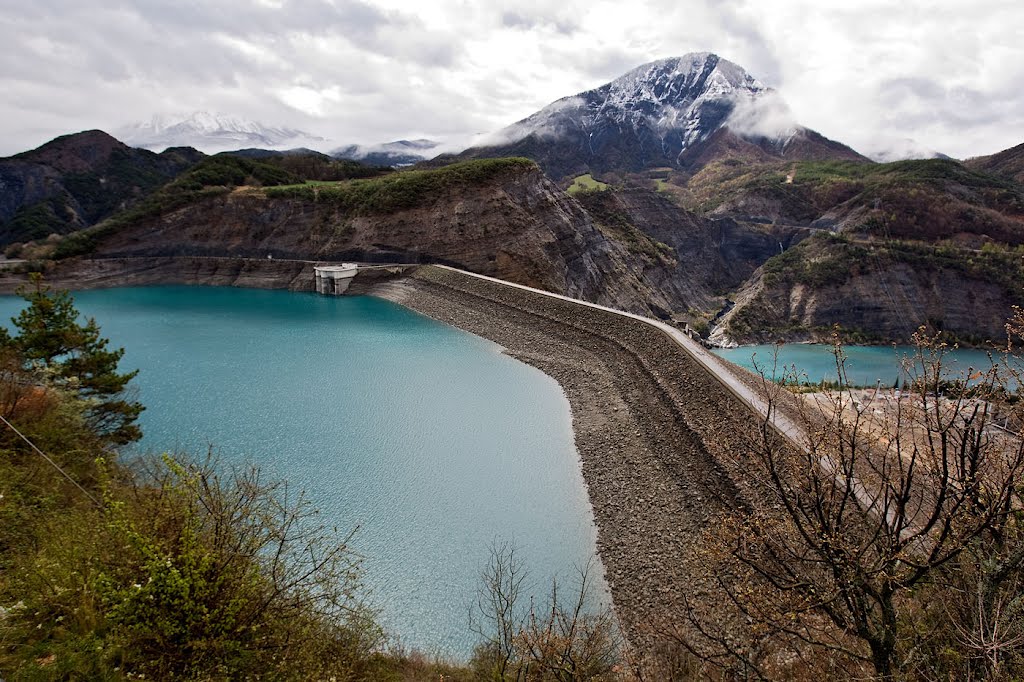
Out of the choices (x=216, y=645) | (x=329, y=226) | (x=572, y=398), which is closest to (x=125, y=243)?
(x=329, y=226)

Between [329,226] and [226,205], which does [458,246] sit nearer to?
[329,226]

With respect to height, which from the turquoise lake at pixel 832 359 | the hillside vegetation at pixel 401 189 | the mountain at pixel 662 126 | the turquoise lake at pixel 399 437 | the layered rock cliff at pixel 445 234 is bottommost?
the turquoise lake at pixel 399 437

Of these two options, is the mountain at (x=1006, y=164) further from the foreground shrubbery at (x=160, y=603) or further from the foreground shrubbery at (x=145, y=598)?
the foreground shrubbery at (x=145, y=598)

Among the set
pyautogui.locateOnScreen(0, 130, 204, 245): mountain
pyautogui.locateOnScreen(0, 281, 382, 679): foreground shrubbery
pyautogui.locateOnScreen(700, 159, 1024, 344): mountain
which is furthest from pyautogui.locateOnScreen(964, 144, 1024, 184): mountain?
pyautogui.locateOnScreen(0, 130, 204, 245): mountain

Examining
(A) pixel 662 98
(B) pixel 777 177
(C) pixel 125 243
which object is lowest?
(C) pixel 125 243

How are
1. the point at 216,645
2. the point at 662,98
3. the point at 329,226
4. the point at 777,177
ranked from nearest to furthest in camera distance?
the point at 216,645 → the point at 329,226 → the point at 777,177 → the point at 662,98

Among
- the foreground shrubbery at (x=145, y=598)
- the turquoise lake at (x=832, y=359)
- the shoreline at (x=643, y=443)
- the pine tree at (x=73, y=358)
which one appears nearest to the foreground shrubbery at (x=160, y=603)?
the foreground shrubbery at (x=145, y=598)
